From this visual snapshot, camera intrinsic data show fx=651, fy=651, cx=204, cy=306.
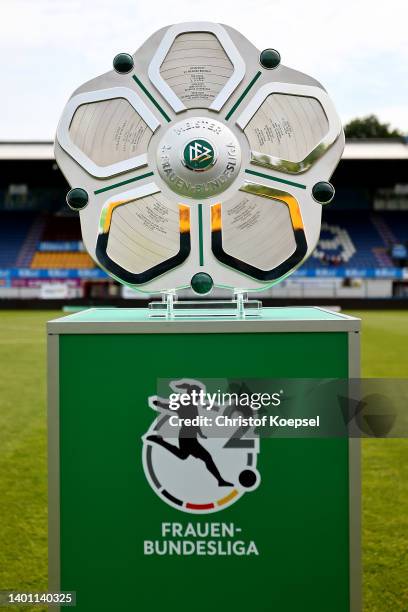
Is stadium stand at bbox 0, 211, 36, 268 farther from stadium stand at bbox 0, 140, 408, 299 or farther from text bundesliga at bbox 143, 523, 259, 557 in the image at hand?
text bundesliga at bbox 143, 523, 259, 557

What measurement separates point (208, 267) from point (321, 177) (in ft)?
1.56

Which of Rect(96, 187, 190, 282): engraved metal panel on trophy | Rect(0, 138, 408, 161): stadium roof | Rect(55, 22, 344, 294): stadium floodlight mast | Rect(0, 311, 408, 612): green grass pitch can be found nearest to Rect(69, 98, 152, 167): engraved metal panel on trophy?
Rect(55, 22, 344, 294): stadium floodlight mast

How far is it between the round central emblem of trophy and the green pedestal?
1.58ft

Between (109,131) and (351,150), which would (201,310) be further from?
(351,150)

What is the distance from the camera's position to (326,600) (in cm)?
194

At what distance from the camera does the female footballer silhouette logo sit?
75.4 inches

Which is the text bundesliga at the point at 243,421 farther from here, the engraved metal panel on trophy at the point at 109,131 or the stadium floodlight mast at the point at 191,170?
the engraved metal panel on trophy at the point at 109,131

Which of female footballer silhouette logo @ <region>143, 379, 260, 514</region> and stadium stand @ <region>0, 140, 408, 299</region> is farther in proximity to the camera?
stadium stand @ <region>0, 140, 408, 299</region>

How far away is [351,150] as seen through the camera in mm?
22094

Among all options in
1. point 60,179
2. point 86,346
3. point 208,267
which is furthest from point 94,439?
point 60,179

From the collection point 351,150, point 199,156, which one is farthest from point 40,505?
point 351,150

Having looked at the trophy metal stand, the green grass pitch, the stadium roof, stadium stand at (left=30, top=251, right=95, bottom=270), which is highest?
the stadium roof

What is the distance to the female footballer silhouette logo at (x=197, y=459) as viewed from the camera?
1915mm

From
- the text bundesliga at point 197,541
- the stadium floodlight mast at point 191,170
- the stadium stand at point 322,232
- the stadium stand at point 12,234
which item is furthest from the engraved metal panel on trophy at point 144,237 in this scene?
the stadium stand at point 12,234
